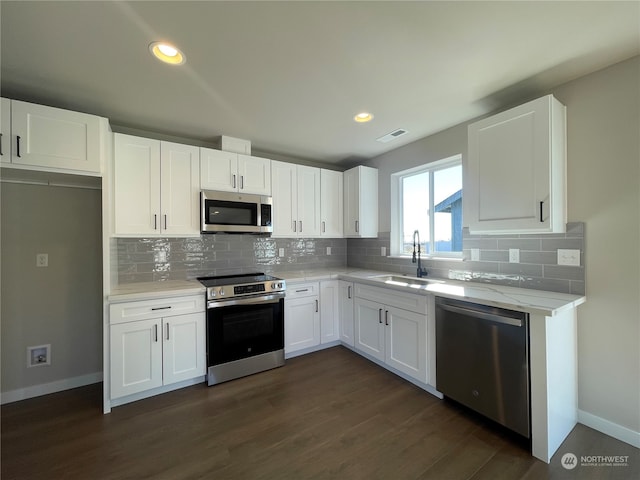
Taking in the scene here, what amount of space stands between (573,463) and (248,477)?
1.90 meters

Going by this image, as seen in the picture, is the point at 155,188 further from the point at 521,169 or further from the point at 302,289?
the point at 521,169

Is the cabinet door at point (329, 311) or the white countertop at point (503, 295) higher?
the white countertop at point (503, 295)

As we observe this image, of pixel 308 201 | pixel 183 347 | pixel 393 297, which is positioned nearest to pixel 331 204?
pixel 308 201

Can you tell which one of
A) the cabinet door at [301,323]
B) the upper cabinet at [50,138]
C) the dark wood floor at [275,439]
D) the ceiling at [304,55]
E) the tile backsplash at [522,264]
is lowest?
the dark wood floor at [275,439]

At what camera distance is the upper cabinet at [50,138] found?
1.81 metres

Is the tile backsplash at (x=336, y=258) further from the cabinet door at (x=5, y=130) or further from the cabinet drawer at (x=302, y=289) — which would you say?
the cabinet door at (x=5, y=130)

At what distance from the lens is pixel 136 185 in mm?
2428

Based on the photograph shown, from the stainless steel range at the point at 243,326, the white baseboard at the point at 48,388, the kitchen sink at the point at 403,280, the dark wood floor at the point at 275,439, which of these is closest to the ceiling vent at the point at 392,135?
the kitchen sink at the point at 403,280

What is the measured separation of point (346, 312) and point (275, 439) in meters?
1.62

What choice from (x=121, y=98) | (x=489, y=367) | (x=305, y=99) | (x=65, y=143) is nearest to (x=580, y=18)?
(x=305, y=99)

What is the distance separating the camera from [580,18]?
Answer: 4.53ft

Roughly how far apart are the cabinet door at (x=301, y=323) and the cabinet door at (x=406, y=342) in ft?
2.87

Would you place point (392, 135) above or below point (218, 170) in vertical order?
above

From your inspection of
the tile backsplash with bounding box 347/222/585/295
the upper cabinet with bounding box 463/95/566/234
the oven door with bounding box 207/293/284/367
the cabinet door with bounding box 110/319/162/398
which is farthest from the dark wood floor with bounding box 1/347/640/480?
the upper cabinet with bounding box 463/95/566/234
